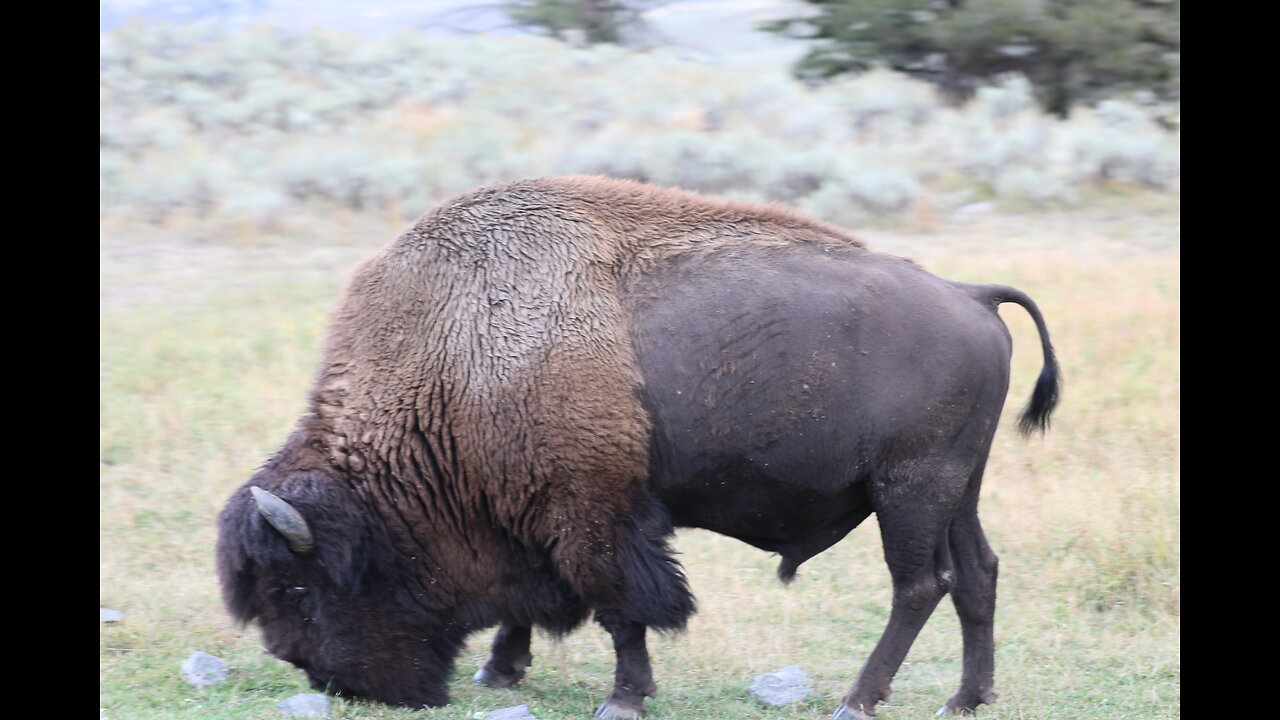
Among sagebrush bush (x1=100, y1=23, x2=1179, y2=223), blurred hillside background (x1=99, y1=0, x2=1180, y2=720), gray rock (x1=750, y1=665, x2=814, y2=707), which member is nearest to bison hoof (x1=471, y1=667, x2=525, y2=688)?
blurred hillside background (x1=99, y1=0, x2=1180, y2=720)

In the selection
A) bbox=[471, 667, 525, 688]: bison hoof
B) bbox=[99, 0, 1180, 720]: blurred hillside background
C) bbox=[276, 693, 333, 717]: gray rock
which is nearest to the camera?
bbox=[276, 693, 333, 717]: gray rock

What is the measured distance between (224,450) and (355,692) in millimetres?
4139

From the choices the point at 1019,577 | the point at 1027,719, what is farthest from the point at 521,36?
the point at 1027,719

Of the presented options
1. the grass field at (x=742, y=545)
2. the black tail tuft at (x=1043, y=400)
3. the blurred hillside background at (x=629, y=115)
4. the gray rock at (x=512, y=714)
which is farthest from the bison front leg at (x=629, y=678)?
the blurred hillside background at (x=629, y=115)

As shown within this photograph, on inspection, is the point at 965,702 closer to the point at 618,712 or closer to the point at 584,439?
the point at 618,712

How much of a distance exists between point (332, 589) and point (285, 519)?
0.40 metres

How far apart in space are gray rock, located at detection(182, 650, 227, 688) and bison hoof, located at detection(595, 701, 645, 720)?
1809 millimetres

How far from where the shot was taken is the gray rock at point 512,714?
514 centimetres

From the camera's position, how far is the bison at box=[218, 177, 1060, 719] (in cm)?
523

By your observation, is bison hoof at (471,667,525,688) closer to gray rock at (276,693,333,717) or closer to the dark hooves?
gray rock at (276,693,333,717)

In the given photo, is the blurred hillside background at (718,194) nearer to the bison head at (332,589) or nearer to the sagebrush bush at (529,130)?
the sagebrush bush at (529,130)

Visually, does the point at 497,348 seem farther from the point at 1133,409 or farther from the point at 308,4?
the point at 308,4

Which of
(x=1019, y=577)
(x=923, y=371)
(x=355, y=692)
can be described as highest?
(x=923, y=371)

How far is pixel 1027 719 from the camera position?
5453 millimetres
